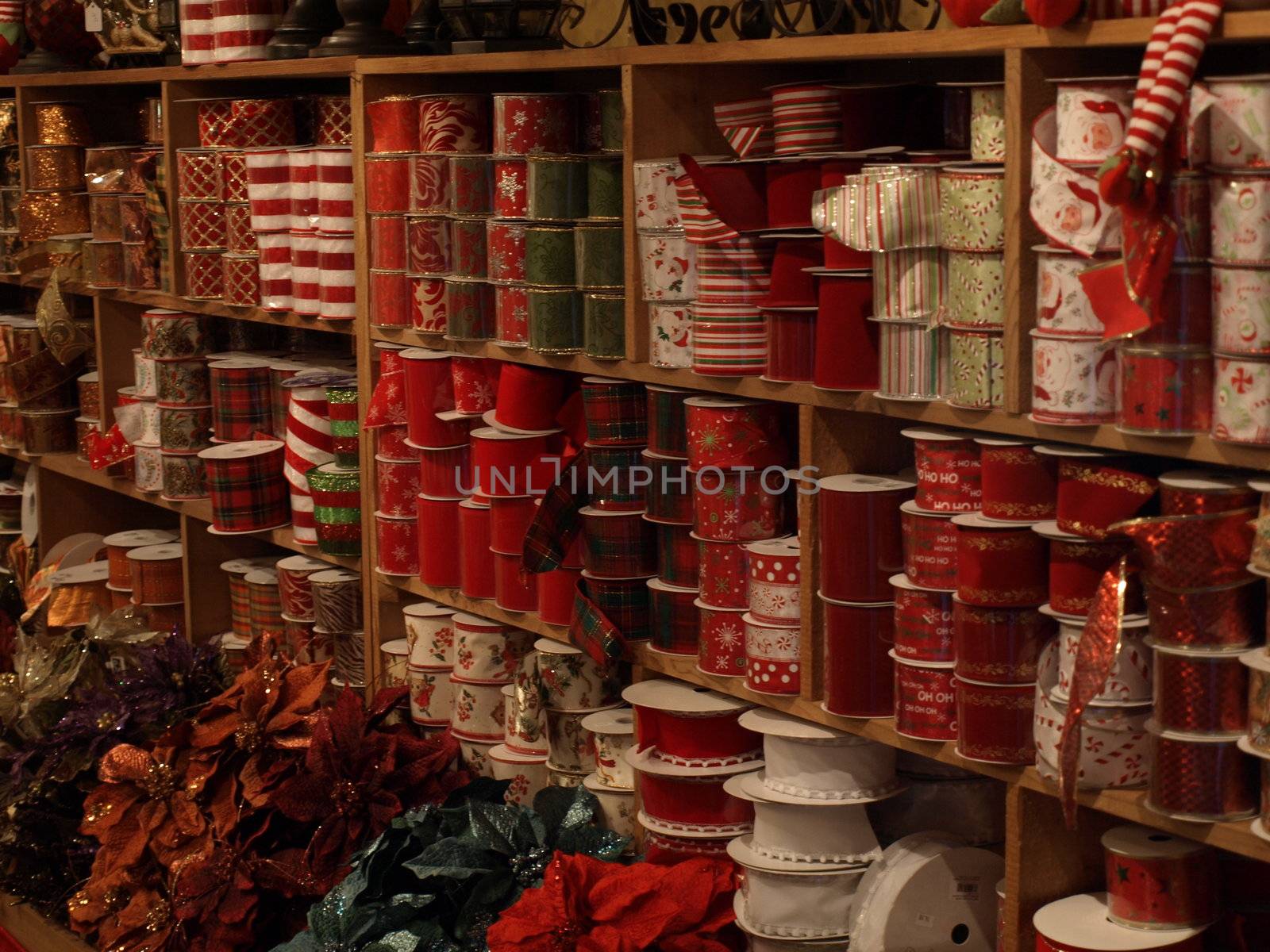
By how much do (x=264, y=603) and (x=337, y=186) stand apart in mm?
943

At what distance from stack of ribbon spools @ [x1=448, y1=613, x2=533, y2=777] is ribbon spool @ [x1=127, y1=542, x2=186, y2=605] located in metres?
1.10

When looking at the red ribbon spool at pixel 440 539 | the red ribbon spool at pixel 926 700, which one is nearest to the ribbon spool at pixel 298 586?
the red ribbon spool at pixel 440 539

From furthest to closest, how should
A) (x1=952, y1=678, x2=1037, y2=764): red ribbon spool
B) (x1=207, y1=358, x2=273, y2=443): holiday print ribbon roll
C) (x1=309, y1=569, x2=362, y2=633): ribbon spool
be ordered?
(x1=207, y1=358, x2=273, y2=443): holiday print ribbon roll → (x1=309, y1=569, x2=362, y2=633): ribbon spool → (x1=952, y1=678, x2=1037, y2=764): red ribbon spool

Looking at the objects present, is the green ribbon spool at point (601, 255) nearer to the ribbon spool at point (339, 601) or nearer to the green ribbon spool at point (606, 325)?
the green ribbon spool at point (606, 325)

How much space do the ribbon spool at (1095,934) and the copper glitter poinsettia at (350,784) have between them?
3.80ft

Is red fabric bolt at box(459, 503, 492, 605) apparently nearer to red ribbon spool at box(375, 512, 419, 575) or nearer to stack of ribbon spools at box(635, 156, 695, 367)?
red ribbon spool at box(375, 512, 419, 575)

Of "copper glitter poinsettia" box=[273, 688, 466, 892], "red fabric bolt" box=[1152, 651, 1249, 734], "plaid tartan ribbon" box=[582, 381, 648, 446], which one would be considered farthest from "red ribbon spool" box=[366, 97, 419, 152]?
"red fabric bolt" box=[1152, 651, 1249, 734]

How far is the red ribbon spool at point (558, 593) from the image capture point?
284 centimetres

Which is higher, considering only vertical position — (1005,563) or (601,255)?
(601,255)

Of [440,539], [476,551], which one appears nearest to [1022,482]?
[476,551]

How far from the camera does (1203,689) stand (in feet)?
6.29

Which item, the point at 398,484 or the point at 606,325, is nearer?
the point at 606,325

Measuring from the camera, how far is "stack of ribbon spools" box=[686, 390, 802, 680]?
245 centimetres

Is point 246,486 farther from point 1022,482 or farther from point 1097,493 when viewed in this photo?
point 1097,493
